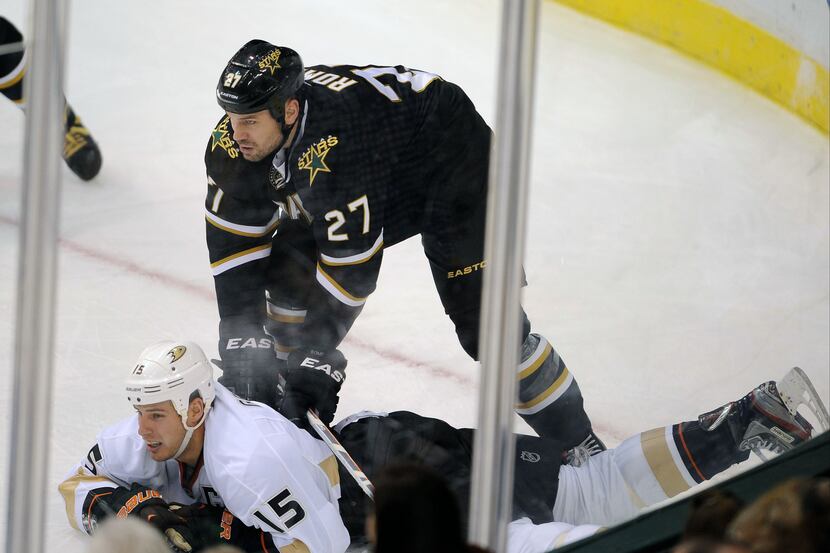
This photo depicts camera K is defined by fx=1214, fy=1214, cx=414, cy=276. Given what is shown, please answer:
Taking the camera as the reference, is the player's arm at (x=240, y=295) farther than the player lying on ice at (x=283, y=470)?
Yes

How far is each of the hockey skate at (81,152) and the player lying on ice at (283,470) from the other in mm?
372

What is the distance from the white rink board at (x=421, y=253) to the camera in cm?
239

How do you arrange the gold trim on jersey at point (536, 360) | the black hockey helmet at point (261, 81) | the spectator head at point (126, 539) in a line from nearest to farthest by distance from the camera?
the spectator head at point (126, 539) < the gold trim on jersey at point (536, 360) < the black hockey helmet at point (261, 81)

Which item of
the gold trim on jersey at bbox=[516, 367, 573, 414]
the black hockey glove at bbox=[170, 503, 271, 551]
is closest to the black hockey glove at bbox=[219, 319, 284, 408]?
the black hockey glove at bbox=[170, 503, 271, 551]

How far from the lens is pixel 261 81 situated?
7.11 feet

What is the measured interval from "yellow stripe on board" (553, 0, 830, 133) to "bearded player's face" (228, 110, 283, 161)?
5.04ft

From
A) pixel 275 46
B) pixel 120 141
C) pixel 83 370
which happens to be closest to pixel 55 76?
pixel 275 46

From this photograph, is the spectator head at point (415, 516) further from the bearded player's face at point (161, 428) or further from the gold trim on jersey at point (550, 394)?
the bearded player's face at point (161, 428)

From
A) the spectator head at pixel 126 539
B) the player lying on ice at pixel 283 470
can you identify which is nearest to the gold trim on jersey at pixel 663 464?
the player lying on ice at pixel 283 470

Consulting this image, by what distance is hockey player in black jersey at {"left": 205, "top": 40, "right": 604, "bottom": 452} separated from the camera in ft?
7.06

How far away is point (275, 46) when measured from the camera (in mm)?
2203

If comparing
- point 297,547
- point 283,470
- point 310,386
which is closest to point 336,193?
point 310,386

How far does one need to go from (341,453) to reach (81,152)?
75 centimetres

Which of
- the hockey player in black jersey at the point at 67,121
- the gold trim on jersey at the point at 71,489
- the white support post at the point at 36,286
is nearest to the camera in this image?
the white support post at the point at 36,286
